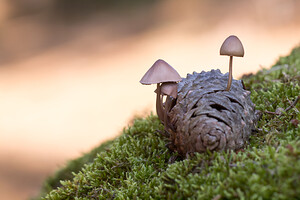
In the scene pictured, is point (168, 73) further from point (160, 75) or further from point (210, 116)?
point (210, 116)

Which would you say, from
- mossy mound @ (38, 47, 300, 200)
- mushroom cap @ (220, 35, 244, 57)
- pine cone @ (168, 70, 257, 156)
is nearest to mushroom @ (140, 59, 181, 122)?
pine cone @ (168, 70, 257, 156)

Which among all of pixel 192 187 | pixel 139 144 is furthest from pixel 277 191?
pixel 139 144

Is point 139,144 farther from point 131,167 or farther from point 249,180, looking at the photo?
point 249,180

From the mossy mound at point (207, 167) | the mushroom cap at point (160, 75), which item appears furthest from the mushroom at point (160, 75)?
the mossy mound at point (207, 167)

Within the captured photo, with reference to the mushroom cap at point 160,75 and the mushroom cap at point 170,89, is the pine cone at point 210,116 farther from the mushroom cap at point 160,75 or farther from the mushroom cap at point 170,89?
the mushroom cap at point 160,75

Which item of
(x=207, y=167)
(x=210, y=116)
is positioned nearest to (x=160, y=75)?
(x=210, y=116)

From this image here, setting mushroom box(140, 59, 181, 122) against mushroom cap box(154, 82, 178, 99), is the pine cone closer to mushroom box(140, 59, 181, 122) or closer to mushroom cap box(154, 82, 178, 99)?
mushroom cap box(154, 82, 178, 99)
